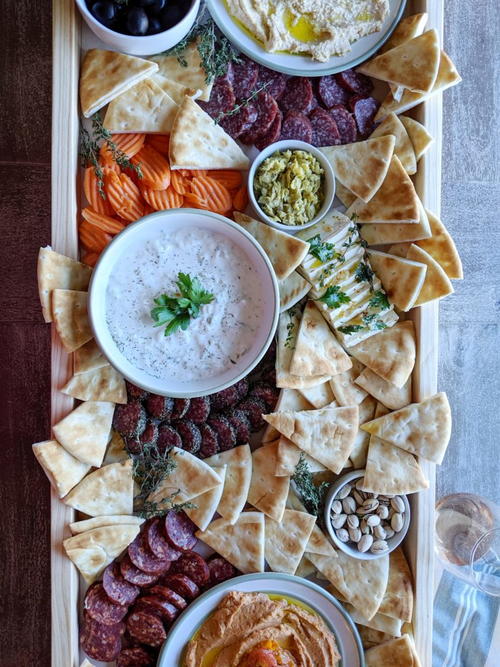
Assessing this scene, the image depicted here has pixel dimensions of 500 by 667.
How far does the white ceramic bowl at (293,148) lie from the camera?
2260 mm

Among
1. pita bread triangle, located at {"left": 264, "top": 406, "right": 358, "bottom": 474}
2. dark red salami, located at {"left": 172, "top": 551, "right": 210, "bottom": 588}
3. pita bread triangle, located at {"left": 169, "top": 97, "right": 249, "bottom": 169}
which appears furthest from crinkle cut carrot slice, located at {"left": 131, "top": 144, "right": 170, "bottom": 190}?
dark red salami, located at {"left": 172, "top": 551, "right": 210, "bottom": 588}

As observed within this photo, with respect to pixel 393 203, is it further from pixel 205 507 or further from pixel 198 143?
pixel 205 507

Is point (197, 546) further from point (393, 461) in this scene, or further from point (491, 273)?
point (491, 273)

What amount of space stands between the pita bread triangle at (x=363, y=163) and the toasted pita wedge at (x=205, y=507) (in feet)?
3.63

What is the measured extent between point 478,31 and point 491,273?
1.06 meters

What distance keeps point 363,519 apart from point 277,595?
0.40 meters

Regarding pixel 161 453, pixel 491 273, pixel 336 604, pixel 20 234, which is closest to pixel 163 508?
pixel 161 453

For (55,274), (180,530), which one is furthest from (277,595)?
(55,274)

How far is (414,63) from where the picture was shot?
2301mm

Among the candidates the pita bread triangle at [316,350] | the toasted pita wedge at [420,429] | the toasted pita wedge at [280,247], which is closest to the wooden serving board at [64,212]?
the toasted pita wedge at [280,247]

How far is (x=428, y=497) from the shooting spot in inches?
94.4

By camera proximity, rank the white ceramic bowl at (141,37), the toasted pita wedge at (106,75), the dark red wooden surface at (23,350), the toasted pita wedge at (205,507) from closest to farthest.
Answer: the white ceramic bowl at (141,37), the toasted pita wedge at (106,75), the toasted pita wedge at (205,507), the dark red wooden surface at (23,350)

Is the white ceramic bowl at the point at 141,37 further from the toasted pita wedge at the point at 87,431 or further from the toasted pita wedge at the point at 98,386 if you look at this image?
the toasted pita wedge at the point at 87,431

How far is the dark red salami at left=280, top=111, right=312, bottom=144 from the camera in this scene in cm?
235
